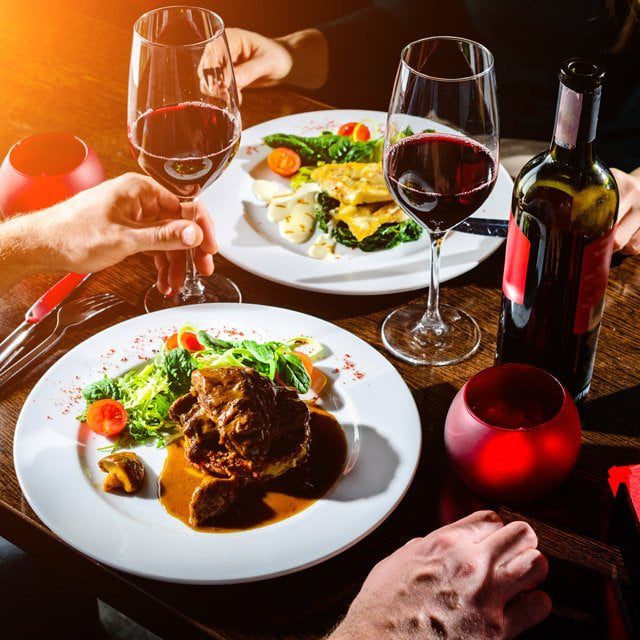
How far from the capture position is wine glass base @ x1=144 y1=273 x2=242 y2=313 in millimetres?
1562

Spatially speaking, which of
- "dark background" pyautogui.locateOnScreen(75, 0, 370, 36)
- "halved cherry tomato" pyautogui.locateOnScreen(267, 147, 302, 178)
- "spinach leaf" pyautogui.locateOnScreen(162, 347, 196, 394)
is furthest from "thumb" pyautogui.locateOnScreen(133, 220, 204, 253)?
"dark background" pyautogui.locateOnScreen(75, 0, 370, 36)

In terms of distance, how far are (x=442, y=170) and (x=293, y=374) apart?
390 mm

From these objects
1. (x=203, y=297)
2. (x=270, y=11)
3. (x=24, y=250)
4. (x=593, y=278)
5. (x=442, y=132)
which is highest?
(x=442, y=132)

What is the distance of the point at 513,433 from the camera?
103cm

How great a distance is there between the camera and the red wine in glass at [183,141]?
4.69 feet

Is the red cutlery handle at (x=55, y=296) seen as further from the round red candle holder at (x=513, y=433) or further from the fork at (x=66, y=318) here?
the round red candle holder at (x=513, y=433)

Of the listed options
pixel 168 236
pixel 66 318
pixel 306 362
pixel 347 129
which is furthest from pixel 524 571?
pixel 347 129

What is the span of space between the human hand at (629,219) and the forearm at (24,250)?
1.05m

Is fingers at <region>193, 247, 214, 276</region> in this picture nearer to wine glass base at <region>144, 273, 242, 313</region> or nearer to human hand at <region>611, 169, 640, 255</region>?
wine glass base at <region>144, 273, 242, 313</region>

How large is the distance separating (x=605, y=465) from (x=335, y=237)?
0.72 metres

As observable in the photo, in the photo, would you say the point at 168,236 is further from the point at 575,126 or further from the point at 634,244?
the point at 634,244

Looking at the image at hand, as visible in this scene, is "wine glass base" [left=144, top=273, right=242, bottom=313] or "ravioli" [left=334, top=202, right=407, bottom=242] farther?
"ravioli" [left=334, top=202, right=407, bottom=242]

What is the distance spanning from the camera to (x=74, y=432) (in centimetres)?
127

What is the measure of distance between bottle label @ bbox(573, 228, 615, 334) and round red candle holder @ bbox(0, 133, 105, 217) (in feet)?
3.15
